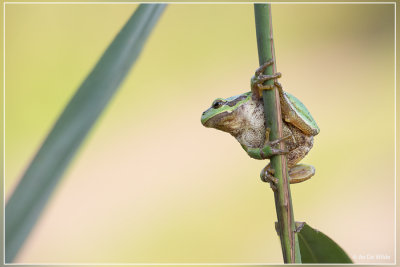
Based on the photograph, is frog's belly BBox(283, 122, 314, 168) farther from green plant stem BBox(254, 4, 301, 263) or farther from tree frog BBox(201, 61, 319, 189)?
A: green plant stem BBox(254, 4, 301, 263)

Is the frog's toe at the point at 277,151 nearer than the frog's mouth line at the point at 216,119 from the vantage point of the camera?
Yes

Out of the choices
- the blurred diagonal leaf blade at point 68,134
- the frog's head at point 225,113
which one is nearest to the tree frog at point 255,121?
the frog's head at point 225,113

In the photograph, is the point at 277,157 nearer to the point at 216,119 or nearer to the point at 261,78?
the point at 261,78

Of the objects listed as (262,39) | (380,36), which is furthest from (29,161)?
(380,36)

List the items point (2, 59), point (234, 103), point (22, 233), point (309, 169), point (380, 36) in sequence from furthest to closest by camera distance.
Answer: point (380, 36), point (2, 59), point (309, 169), point (234, 103), point (22, 233)

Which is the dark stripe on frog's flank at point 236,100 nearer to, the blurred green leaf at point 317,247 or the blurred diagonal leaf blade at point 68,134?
the blurred green leaf at point 317,247

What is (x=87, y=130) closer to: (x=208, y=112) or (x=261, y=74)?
(x=261, y=74)

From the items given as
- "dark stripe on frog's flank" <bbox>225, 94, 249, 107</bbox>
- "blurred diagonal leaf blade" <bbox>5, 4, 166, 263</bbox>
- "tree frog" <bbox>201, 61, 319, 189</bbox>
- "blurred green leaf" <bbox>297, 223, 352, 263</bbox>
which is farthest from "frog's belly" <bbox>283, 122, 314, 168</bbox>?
"blurred diagonal leaf blade" <bbox>5, 4, 166, 263</bbox>
